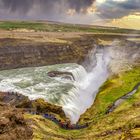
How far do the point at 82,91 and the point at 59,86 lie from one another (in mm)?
5751

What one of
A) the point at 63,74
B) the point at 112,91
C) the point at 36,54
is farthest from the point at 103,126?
the point at 36,54

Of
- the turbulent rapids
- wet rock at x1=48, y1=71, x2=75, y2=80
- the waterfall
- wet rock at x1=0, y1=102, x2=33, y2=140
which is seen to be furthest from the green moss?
wet rock at x1=0, y1=102, x2=33, y2=140

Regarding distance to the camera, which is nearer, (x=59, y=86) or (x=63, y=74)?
(x=59, y=86)

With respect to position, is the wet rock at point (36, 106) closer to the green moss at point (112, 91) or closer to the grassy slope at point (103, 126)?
the green moss at point (112, 91)

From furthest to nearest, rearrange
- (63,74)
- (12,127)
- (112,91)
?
(63,74) → (112,91) → (12,127)

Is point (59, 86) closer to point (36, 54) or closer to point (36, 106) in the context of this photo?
point (36, 106)

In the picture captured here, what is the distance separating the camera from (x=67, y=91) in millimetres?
85250

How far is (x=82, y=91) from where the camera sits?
306 ft

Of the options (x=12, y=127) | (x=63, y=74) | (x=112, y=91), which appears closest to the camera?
(x=12, y=127)

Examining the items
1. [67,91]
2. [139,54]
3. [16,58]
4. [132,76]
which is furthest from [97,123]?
[139,54]

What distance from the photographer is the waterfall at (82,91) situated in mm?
72938

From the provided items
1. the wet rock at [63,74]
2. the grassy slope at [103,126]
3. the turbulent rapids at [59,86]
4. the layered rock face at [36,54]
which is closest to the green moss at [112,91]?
the grassy slope at [103,126]

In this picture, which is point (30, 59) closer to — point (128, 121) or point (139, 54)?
point (139, 54)

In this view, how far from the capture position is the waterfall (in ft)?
239
